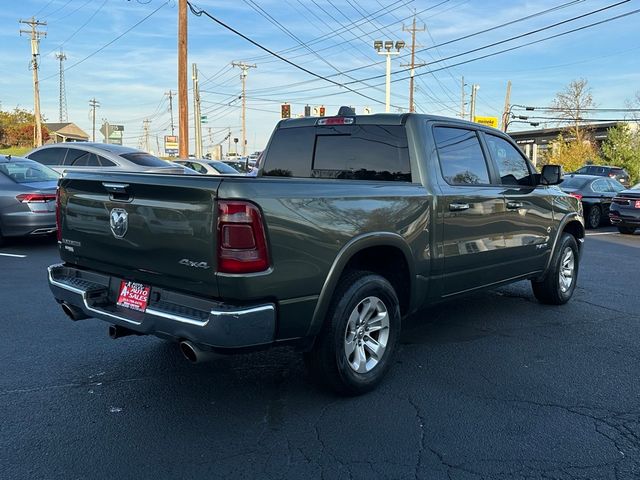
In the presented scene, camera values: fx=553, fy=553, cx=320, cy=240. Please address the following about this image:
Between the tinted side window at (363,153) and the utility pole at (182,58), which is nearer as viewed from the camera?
the tinted side window at (363,153)

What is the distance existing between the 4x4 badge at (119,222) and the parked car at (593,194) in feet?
47.2

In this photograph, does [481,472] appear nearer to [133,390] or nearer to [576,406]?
[576,406]

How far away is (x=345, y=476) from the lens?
2.86 metres

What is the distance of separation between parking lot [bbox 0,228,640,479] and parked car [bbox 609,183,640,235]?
9.71 m

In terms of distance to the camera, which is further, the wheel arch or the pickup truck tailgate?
the wheel arch

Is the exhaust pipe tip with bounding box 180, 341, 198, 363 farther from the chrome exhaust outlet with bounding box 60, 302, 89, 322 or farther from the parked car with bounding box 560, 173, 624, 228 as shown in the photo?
the parked car with bounding box 560, 173, 624, 228

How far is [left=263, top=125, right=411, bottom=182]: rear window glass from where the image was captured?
4426 mm

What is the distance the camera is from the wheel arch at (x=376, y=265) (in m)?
3.44

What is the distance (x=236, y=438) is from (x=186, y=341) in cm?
65

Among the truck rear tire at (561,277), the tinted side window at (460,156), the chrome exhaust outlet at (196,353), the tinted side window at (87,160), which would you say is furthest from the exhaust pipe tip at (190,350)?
the tinted side window at (87,160)

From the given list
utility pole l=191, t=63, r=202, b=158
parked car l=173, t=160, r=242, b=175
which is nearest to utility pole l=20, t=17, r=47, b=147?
utility pole l=191, t=63, r=202, b=158

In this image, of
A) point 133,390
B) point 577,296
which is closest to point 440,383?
point 133,390

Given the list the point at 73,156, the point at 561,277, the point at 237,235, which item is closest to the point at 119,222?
the point at 237,235

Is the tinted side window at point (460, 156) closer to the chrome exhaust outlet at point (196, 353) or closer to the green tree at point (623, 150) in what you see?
the chrome exhaust outlet at point (196, 353)
